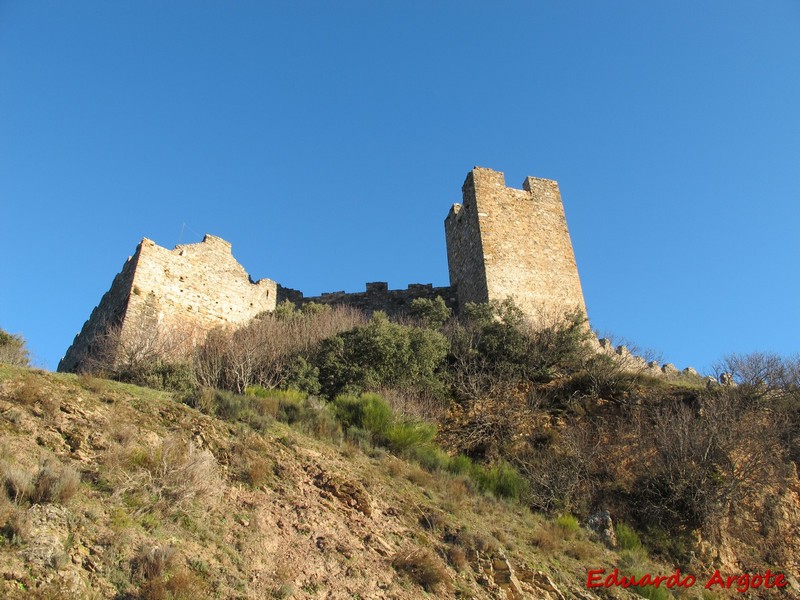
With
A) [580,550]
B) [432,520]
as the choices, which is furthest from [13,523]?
[580,550]

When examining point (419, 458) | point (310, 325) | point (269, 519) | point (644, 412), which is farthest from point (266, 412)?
point (644, 412)

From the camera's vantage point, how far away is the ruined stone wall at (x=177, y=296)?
17.3 metres

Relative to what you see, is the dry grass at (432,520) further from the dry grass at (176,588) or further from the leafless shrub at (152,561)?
the leafless shrub at (152,561)

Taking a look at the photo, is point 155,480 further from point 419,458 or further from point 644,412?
point 644,412

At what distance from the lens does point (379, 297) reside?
22.4m

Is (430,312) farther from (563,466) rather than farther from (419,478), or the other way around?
(419,478)

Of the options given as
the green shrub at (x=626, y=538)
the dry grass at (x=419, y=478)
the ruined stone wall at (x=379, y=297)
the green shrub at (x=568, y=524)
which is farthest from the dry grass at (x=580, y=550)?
the ruined stone wall at (x=379, y=297)

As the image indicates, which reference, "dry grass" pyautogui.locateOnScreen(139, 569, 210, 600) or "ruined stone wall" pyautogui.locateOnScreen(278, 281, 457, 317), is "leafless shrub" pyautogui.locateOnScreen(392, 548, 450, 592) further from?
"ruined stone wall" pyautogui.locateOnScreen(278, 281, 457, 317)

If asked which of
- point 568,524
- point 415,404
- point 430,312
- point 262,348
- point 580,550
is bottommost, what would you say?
point 580,550

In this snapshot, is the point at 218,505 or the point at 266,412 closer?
the point at 218,505

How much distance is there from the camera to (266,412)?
10883 mm

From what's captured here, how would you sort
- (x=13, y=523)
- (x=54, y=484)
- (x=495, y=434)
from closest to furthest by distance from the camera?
(x=13, y=523) < (x=54, y=484) < (x=495, y=434)

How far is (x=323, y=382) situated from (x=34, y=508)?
9.22 m

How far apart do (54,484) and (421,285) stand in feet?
56.2
